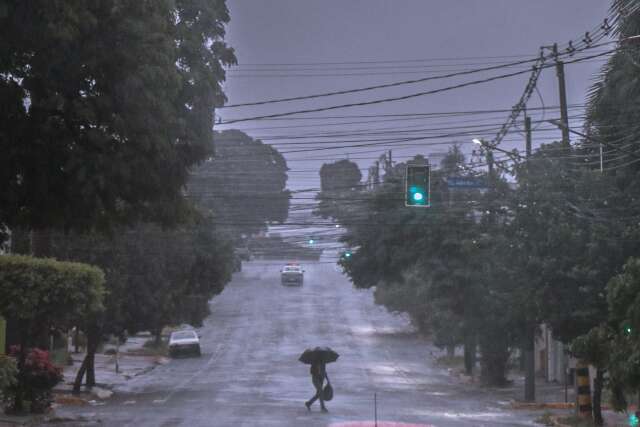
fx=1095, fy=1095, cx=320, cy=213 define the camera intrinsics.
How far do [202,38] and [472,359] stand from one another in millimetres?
33874

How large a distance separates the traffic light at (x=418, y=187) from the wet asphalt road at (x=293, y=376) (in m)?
5.36

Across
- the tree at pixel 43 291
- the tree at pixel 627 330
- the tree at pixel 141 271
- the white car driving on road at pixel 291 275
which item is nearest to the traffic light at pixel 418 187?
the tree at pixel 43 291

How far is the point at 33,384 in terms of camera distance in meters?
29.0

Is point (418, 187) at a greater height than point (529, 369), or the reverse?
point (418, 187)

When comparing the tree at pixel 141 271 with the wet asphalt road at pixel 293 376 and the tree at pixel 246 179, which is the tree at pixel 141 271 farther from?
the tree at pixel 246 179

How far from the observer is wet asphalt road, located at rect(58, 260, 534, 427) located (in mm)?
28844

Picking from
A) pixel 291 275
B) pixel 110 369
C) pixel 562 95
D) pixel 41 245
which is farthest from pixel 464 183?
pixel 291 275

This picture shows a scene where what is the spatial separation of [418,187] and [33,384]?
11.6 metres

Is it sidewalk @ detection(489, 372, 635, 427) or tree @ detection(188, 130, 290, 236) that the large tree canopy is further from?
tree @ detection(188, 130, 290, 236)

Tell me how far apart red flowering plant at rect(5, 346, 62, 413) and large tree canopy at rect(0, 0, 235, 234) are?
1404cm

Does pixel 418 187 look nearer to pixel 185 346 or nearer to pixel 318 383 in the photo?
pixel 318 383

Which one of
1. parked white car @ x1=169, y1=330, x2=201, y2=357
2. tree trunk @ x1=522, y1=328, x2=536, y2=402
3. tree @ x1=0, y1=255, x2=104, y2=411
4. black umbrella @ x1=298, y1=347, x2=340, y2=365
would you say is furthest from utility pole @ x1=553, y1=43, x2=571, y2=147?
parked white car @ x1=169, y1=330, x2=201, y2=357

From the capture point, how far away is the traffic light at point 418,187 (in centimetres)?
2562

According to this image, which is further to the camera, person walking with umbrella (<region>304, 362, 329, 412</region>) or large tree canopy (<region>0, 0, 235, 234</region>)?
person walking with umbrella (<region>304, 362, 329, 412</region>)
